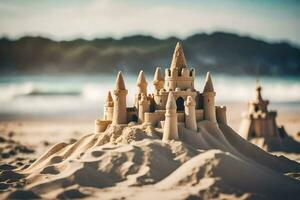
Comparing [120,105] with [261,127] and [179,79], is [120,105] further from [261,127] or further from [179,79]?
[261,127]

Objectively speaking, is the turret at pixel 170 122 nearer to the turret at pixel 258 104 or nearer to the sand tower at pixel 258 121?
the sand tower at pixel 258 121

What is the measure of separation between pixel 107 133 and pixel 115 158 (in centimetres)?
504

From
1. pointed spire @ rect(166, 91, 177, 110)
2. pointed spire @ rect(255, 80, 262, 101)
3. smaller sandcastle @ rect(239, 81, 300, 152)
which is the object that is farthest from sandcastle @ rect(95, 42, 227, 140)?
pointed spire @ rect(255, 80, 262, 101)

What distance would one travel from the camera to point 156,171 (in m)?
38.3

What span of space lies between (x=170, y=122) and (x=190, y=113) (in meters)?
2.29

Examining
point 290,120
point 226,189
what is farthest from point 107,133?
point 290,120

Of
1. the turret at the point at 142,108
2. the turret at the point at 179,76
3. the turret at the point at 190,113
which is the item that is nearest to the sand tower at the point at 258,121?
the turret at the point at 179,76

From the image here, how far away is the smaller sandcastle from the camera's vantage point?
6047cm

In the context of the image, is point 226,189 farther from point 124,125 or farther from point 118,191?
point 124,125

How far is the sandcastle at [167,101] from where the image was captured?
43031mm

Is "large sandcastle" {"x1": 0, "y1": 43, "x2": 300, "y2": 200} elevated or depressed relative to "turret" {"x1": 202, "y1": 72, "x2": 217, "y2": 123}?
depressed

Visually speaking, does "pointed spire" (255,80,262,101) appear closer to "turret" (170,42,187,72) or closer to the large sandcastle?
the large sandcastle

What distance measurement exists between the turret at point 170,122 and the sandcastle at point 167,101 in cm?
55

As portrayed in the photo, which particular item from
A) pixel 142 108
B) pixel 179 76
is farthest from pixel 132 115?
pixel 179 76
